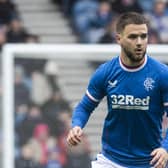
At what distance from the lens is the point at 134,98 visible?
24.2ft

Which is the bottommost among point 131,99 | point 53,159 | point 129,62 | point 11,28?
point 53,159

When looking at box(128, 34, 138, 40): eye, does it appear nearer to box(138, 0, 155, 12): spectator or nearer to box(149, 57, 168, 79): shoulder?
box(149, 57, 168, 79): shoulder

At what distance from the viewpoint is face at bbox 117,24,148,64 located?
23.8 ft

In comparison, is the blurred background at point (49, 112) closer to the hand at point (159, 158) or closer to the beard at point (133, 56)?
the beard at point (133, 56)

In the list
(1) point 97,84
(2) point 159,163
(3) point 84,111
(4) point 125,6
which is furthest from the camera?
(4) point 125,6

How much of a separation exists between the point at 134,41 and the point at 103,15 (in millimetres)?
6803

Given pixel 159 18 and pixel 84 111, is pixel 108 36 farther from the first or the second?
pixel 84 111

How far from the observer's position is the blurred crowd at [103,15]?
541 inches

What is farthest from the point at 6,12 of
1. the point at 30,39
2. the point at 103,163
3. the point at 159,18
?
the point at 103,163

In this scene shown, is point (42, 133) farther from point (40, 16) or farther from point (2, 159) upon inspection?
point (40, 16)

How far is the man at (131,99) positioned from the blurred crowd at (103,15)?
18.8 ft

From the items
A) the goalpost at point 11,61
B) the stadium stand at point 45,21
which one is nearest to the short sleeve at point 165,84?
the goalpost at point 11,61

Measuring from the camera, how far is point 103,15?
1408 cm

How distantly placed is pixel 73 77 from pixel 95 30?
286 cm
